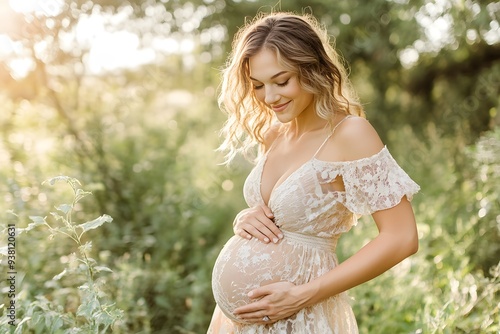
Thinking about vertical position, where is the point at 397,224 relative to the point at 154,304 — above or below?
above

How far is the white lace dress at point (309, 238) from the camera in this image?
78.5 inches

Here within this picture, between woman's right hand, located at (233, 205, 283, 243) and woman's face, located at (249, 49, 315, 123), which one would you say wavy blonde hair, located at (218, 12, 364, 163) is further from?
woman's right hand, located at (233, 205, 283, 243)

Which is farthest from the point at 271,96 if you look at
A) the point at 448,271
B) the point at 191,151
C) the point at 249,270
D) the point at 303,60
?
the point at 191,151

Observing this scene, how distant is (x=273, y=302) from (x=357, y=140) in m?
0.62

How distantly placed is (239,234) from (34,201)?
2367mm

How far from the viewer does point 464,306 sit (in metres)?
2.92

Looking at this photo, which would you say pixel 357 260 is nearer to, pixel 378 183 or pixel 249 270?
pixel 378 183

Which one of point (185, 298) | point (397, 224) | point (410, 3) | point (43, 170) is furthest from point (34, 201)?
point (410, 3)

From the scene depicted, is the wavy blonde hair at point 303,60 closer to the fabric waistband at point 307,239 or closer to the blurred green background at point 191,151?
the fabric waistband at point 307,239

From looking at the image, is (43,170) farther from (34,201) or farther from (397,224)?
(397,224)

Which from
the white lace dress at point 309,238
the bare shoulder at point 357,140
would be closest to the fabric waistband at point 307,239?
the white lace dress at point 309,238

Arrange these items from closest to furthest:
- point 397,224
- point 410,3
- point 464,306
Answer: point 397,224
point 464,306
point 410,3

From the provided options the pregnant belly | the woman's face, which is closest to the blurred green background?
the pregnant belly

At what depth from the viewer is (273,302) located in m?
2.06
